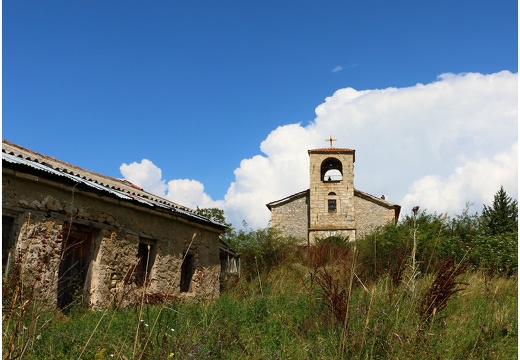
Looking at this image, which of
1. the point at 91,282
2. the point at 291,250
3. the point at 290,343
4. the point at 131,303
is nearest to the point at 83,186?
the point at 91,282

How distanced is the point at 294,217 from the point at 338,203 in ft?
11.1

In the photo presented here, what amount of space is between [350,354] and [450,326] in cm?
256

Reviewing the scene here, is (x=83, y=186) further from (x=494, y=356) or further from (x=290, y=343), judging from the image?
(x=494, y=356)

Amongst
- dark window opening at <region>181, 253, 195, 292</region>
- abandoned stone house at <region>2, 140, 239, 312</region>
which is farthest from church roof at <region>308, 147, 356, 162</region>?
dark window opening at <region>181, 253, 195, 292</region>

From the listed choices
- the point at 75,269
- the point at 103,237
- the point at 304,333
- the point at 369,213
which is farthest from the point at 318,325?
the point at 369,213

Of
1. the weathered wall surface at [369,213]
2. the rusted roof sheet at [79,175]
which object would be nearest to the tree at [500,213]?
the weathered wall surface at [369,213]

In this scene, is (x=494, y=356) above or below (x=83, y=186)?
below

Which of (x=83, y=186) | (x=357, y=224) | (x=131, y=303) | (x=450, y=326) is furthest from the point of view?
(x=357, y=224)

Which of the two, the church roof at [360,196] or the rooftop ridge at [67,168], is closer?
the rooftop ridge at [67,168]

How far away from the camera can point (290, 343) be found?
464cm

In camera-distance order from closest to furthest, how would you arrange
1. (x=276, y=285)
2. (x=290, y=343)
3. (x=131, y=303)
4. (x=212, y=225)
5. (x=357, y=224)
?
(x=290, y=343) < (x=131, y=303) < (x=276, y=285) < (x=212, y=225) < (x=357, y=224)

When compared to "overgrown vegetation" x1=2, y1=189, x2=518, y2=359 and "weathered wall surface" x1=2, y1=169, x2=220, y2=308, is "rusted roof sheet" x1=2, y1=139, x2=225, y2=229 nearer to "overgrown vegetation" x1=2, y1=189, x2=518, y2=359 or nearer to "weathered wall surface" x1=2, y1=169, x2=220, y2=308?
"weathered wall surface" x1=2, y1=169, x2=220, y2=308

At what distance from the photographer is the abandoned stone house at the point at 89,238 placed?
716cm

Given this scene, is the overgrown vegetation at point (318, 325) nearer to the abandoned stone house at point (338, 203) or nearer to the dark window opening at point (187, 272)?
the dark window opening at point (187, 272)
